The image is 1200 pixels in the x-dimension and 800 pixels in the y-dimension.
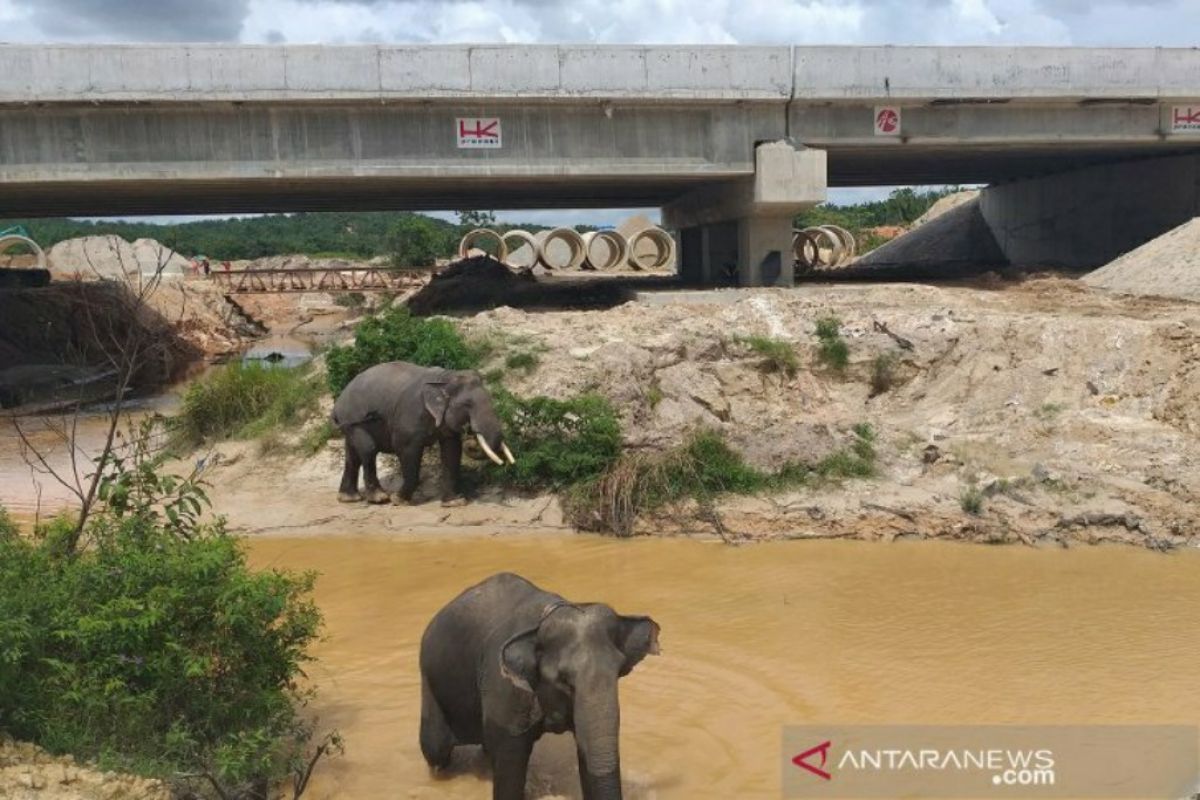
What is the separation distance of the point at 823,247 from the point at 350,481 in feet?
89.2

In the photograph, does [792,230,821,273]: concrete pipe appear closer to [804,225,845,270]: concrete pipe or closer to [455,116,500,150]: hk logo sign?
[804,225,845,270]: concrete pipe

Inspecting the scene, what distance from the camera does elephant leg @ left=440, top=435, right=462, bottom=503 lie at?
40.6 feet

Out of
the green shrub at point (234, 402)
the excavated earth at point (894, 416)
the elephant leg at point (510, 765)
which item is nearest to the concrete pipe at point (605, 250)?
the excavated earth at point (894, 416)

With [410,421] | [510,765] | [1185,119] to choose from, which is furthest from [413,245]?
[510,765]

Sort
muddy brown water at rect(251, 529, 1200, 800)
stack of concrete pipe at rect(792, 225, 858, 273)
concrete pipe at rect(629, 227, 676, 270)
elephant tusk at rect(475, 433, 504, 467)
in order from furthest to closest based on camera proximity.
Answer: concrete pipe at rect(629, 227, 676, 270) < stack of concrete pipe at rect(792, 225, 858, 273) < elephant tusk at rect(475, 433, 504, 467) < muddy brown water at rect(251, 529, 1200, 800)

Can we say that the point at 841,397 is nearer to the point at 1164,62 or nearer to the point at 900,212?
the point at 1164,62

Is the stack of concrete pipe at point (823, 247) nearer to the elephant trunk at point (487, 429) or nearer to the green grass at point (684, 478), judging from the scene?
the green grass at point (684, 478)

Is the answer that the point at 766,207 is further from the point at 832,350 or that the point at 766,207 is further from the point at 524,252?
the point at 524,252

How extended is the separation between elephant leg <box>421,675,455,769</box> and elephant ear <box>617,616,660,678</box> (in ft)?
5.15

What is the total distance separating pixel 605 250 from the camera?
37469mm

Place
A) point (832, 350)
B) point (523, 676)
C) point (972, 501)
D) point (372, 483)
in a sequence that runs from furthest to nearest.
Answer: point (832, 350) < point (372, 483) < point (972, 501) < point (523, 676)

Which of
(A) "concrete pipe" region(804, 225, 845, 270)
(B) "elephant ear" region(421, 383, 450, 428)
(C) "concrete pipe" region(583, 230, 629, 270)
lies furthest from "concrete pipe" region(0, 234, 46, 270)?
(B) "elephant ear" region(421, 383, 450, 428)

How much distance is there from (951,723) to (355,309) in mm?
→ 35889

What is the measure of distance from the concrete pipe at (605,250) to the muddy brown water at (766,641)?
26.0 metres
